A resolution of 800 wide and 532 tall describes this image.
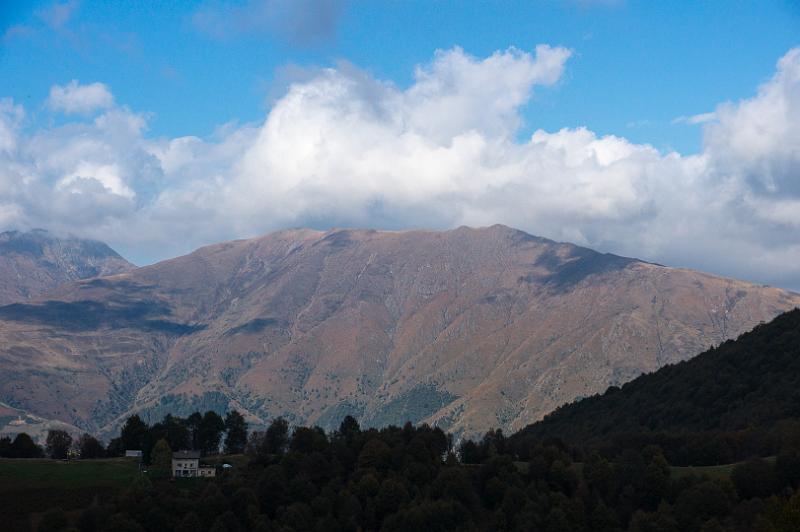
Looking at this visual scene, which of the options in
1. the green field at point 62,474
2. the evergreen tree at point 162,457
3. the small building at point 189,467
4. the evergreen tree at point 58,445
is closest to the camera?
the green field at point 62,474

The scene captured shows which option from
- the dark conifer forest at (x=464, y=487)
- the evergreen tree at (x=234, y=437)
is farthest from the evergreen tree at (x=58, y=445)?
the evergreen tree at (x=234, y=437)

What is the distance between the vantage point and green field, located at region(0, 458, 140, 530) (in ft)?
398

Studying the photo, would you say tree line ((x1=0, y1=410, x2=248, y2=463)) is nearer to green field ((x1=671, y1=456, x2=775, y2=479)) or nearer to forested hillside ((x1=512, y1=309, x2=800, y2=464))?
forested hillside ((x1=512, y1=309, x2=800, y2=464))

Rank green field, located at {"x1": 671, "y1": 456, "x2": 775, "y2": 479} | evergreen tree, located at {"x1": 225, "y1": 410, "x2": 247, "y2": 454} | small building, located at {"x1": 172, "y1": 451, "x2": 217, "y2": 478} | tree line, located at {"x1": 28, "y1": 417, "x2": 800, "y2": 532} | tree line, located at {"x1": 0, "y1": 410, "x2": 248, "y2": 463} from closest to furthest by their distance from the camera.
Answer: tree line, located at {"x1": 28, "y1": 417, "x2": 800, "y2": 532} < green field, located at {"x1": 671, "y1": 456, "x2": 775, "y2": 479} < small building, located at {"x1": 172, "y1": 451, "x2": 217, "y2": 478} < tree line, located at {"x1": 0, "y1": 410, "x2": 248, "y2": 463} < evergreen tree, located at {"x1": 225, "y1": 410, "x2": 247, "y2": 454}

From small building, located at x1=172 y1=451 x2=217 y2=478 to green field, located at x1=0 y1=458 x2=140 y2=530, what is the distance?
6.53m

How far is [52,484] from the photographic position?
13112 cm

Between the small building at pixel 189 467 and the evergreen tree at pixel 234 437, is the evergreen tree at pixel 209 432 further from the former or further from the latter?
the small building at pixel 189 467

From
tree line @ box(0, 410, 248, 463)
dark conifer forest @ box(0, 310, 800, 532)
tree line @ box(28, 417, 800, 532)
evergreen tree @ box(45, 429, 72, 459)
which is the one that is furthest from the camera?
evergreen tree @ box(45, 429, 72, 459)

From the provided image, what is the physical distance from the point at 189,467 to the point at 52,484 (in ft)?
76.1

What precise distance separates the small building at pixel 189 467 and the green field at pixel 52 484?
21.4 ft

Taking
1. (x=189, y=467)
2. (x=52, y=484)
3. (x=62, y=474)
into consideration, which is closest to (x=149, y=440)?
(x=189, y=467)

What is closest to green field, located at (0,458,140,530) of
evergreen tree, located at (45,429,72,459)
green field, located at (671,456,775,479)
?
evergreen tree, located at (45,429,72,459)

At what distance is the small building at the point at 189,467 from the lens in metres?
145

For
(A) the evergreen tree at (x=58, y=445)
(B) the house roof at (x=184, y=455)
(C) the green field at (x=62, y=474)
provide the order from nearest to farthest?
1. (C) the green field at (x=62, y=474)
2. (B) the house roof at (x=184, y=455)
3. (A) the evergreen tree at (x=58, y=445)
